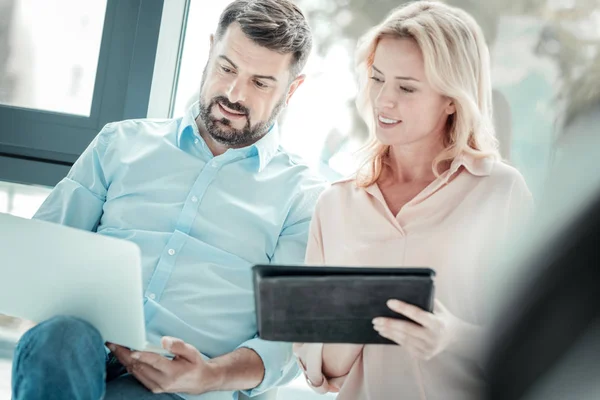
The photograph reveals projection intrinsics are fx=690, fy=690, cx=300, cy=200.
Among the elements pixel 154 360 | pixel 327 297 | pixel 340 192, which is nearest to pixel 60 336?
pixel 154 360

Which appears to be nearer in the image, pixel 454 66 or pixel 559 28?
pixel 454 66

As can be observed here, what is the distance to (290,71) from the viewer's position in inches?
76.1

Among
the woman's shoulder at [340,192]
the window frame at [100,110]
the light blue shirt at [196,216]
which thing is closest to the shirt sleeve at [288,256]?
the light blue shirt at [196,216]

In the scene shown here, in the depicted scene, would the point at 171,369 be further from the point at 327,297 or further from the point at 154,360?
the point at 327,297

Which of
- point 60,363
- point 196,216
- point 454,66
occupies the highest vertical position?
point 454,66

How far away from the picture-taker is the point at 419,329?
4.06 feet

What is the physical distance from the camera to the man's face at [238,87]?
186 cm

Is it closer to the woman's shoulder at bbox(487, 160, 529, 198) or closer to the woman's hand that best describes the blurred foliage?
the woman's shoulder at bbox(487, 160, 529, 198)

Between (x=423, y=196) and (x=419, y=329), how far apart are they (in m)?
0.42

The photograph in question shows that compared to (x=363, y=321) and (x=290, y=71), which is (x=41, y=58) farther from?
(x=363, y=321)

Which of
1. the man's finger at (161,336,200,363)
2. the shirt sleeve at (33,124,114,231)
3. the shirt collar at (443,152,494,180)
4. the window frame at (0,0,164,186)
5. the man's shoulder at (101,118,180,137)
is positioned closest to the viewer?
the man's finger at (161,336,200,363)

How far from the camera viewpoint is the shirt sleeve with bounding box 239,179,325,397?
5.39 feet

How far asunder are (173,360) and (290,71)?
34.2 inches

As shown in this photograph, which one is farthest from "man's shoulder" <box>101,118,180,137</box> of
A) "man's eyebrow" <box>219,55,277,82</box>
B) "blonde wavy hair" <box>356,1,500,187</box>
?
"blonde wavy hair" <box>356,1,500,187</box>
